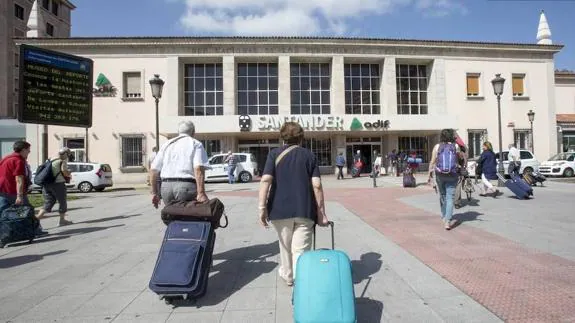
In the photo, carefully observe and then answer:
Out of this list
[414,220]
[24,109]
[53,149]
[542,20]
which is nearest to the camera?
[414,220]

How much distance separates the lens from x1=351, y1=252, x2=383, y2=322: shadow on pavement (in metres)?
3.07

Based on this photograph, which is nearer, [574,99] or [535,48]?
[535,48]

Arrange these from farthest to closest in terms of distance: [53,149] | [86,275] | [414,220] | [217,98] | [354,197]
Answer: [217,98] < [53,149] < [354,197] < [414,220] < [86,275]

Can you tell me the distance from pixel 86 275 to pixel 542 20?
35.1 meters

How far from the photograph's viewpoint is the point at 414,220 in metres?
7.35

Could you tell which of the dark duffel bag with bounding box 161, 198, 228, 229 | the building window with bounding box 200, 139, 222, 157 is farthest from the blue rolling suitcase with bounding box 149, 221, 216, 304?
the building window with bounding box 200, 139, 222, 157

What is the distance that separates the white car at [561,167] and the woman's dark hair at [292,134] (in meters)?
22.9

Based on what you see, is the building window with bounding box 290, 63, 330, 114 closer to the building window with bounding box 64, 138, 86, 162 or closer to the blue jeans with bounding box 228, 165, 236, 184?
the blue jeans with bounding box 228, 165, 236, 184

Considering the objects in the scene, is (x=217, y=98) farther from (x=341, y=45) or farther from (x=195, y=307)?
(x=195, y=307)

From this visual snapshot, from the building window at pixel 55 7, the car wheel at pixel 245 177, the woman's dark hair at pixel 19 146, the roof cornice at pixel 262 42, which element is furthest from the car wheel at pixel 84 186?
the building window at pixel 55 7

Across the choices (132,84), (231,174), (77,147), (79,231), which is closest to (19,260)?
(79,231)

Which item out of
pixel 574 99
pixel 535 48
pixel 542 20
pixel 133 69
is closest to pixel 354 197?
pixel 133 69

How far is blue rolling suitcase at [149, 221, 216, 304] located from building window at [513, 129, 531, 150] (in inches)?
1123

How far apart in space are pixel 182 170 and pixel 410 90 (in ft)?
83.4
